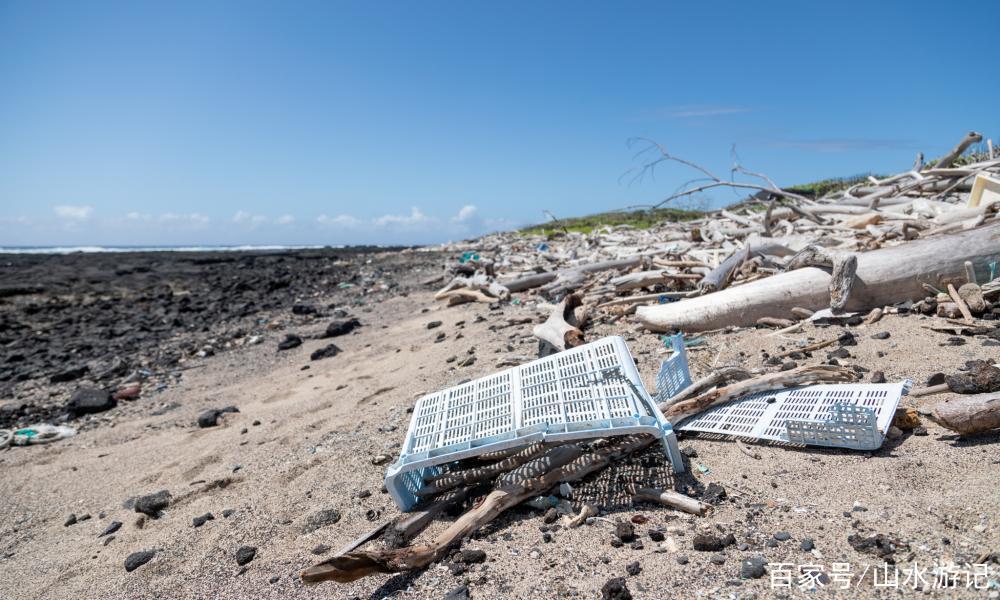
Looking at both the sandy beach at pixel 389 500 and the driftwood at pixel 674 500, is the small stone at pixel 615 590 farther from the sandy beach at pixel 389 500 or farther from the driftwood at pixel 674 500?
the driftwood at pixel 674 500

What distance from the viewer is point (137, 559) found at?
2.96m

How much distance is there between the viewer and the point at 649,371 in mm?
4352

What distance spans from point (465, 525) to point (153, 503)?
238 centimetres

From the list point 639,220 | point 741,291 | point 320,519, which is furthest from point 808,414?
point 639,220

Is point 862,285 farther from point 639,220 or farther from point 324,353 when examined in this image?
point 639,220

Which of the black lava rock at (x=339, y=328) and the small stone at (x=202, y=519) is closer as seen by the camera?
the small stone at (x=202, y=519)

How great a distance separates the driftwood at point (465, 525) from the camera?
2.19 m

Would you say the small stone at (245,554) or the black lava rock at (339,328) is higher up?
the black lava rock at (339,328)

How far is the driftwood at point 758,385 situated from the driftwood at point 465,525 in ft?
1.18

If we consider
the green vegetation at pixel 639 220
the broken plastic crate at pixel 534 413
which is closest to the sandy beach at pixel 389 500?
the broken plastic crate at pixel 534 413

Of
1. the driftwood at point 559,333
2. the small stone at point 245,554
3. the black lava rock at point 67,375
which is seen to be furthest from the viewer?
the black lava rock at point 67,375

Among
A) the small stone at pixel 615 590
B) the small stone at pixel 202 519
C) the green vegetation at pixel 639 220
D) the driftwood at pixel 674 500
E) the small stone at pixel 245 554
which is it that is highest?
the green vegetation at pixel 639 220

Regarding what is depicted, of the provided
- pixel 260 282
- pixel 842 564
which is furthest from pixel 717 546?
pixel 260 282

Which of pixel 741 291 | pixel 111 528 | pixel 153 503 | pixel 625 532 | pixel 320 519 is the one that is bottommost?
pixel 111 528
